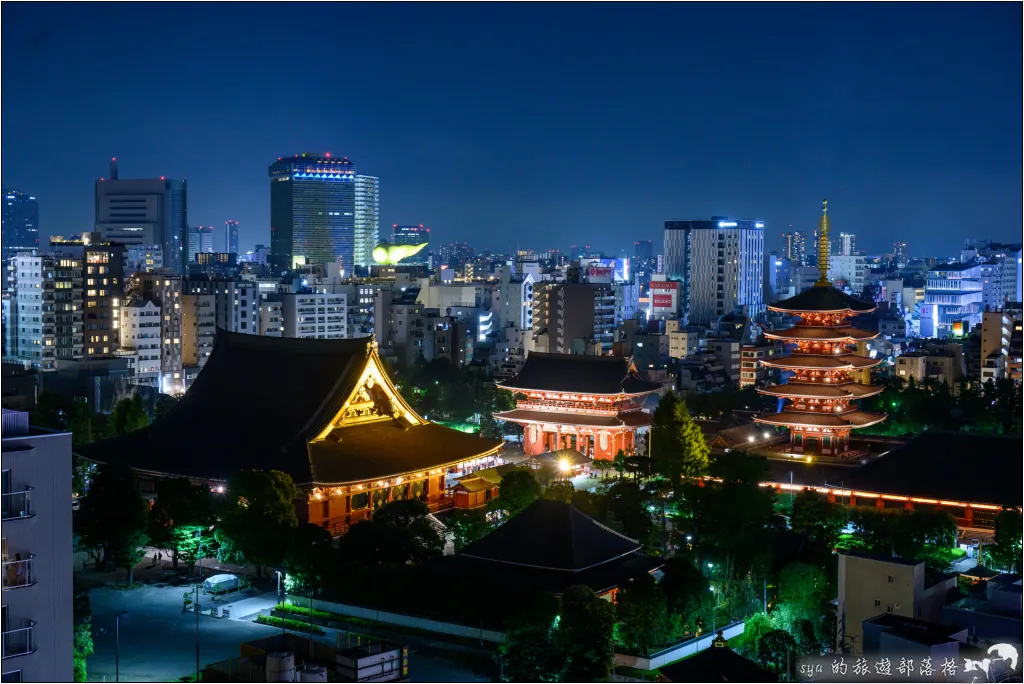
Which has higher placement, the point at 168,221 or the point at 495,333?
the point at 168,221

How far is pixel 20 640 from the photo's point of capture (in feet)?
31.5

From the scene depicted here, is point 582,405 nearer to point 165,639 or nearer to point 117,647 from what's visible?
point 165,639

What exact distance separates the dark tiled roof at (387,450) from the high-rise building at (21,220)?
43819 millimetres

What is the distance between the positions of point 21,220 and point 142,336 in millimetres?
24417

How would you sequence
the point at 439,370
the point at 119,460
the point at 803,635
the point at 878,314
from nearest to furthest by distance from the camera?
the point at 803,635, the point at 119,460, the point at 439,370, the point at 878,314

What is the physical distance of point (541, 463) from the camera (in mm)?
27453

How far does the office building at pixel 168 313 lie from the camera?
44500 millimetres

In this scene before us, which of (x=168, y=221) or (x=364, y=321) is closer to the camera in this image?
(x=364, y=321)

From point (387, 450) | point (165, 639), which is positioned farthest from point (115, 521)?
point (387, 450)

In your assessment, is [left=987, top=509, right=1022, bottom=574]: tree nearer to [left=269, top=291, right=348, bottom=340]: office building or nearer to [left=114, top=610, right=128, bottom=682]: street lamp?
[left=114, top=610, right=128, bottom=682]: street lamp

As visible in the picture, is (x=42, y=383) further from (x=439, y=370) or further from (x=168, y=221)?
(x=168, y=221)

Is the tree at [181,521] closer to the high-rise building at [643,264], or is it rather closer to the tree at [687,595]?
the tree at [687,595]

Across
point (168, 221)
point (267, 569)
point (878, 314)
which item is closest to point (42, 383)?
point (267, 569)

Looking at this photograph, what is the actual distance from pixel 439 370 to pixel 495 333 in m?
15.6
